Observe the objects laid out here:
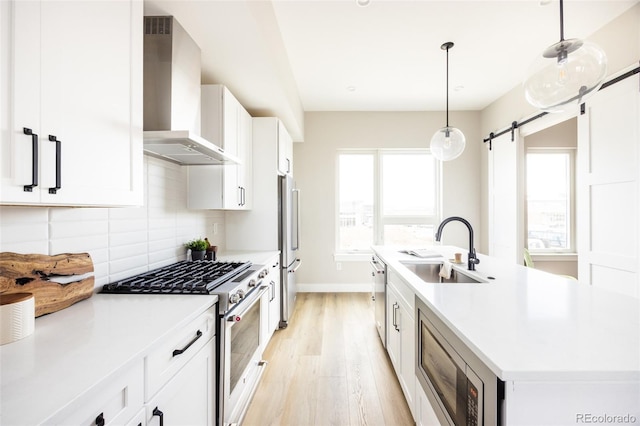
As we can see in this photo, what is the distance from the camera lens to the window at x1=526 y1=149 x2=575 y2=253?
14.8ft

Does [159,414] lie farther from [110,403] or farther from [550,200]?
[550,200]

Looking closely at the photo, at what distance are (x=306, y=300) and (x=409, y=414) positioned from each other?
2484 mm

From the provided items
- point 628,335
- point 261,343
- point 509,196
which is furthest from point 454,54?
point 261,343

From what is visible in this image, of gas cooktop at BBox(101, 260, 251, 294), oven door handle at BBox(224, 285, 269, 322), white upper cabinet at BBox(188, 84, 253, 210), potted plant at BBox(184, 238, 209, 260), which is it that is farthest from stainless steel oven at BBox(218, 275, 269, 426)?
white upper cabinet at BBox(188, 84, 253, 210)

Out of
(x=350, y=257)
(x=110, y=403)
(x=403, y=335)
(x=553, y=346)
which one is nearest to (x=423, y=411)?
(x=403, y=335)

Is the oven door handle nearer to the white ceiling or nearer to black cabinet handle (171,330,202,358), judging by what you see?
black cabinet handle (171,330,202,358)

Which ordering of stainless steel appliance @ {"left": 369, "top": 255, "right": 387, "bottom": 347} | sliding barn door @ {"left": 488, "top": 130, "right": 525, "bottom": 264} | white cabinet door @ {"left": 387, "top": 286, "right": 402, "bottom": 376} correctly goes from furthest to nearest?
sliding barn door @ {"left": 488, "top": 130, "right": 525, "bottom": 264} → stainless steel appliance @ {"left": 369, "top": 255, "right": 387, "bottom": 347} → white cabinet door @ {"left": 387, "top": 286, "right": 402, "bottom": 376}

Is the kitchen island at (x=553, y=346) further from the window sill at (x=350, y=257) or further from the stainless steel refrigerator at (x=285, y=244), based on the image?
the window sill at (x=350, y=257)

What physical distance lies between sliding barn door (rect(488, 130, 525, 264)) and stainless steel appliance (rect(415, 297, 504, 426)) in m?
3.02

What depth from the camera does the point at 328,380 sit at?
2.22 metres

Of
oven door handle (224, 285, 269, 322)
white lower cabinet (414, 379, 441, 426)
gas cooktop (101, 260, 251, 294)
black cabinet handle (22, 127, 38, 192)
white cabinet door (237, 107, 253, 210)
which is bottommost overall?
white lower cabinet (414, 379, 441, 426)

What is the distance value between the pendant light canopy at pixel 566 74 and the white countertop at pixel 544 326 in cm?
97

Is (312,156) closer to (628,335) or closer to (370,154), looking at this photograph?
(370,154)

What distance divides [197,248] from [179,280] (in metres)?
0.80
